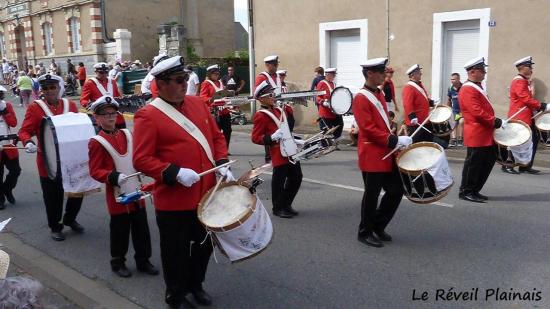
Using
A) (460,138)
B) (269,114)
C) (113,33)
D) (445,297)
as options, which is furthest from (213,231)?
(113,33)

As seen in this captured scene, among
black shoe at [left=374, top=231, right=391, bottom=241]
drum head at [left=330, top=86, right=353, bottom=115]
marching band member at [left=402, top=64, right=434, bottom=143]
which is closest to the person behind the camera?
black shoe at [left=374, top=231, right=391, bottom=241]

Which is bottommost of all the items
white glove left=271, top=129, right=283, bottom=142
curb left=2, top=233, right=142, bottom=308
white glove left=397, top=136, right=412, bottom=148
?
curb left=2, top=233, right=142, bottom=308

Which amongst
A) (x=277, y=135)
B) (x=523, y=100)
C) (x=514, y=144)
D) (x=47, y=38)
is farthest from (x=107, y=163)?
(x=47, y=38)

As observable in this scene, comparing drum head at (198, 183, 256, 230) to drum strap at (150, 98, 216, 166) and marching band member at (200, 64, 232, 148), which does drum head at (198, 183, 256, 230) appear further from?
marching band member at (200, 64, 232, 148)

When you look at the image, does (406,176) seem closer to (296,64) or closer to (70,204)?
(70,204)

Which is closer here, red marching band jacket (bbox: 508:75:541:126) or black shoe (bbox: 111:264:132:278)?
black shoe (bbox: 111:264:132:278)

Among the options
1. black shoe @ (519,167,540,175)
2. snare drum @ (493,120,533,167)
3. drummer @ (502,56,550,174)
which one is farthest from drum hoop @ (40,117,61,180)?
black shoe @ (519,167,540,175)

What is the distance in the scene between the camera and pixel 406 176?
194 inches

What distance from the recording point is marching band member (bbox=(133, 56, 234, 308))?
3.59 m

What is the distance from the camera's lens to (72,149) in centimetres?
516

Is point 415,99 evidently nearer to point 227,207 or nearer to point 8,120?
point 227,207

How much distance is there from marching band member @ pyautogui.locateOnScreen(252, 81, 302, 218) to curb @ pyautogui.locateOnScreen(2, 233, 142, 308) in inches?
96.9

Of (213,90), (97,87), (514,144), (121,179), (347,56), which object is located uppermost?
(347,56)

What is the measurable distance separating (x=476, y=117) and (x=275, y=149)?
8.57ft
